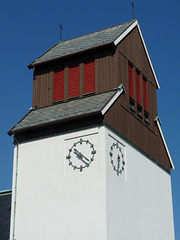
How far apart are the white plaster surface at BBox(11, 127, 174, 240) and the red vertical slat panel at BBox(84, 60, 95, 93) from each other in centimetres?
313

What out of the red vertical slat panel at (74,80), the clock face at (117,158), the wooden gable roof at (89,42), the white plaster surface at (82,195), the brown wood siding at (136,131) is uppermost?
the wooden gable roof at (89,42)

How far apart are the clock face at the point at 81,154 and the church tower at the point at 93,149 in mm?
45

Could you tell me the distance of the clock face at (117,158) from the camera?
28062 mm

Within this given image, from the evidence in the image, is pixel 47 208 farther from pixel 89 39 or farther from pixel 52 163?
pixel 89 39

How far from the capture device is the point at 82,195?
2717cm

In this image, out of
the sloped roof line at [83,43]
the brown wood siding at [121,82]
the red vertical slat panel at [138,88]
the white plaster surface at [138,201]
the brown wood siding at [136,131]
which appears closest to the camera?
the white plaster surface at [138,201]

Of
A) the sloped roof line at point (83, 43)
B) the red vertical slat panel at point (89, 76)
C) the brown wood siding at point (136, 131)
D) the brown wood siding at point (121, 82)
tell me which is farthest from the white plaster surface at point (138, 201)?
the sloped roof line at point (83, 43)

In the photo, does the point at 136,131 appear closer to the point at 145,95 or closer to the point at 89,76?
the point at 145,95

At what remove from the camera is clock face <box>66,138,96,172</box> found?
27.8 m

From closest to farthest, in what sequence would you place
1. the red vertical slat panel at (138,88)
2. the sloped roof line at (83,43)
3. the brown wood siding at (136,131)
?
the brown wood siding at (136,131) → the sloped roof line at (83,43) → the red vertical slat panel at (138,88)

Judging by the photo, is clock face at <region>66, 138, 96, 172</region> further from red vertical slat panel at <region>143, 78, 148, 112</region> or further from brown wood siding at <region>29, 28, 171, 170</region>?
red vertical slat panel at <region>143, 78, 148, 112</region>

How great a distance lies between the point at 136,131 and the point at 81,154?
434 centimetres

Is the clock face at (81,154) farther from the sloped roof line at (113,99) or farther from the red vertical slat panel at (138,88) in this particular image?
the red vertical slat panel at (138,88)

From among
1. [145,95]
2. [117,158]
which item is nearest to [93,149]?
[117,158]
